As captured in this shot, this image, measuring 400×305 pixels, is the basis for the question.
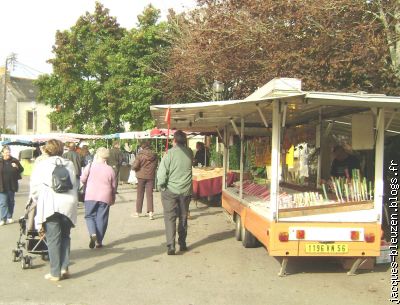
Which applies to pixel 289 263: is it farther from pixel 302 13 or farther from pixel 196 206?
pixel 196 206

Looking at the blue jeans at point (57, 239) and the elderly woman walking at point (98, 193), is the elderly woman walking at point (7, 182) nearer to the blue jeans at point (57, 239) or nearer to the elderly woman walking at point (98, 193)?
the elderly woman walking at point (98, 193)

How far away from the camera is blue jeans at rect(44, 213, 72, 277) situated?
6.32 m

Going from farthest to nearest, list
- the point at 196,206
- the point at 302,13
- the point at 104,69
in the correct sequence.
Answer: the point at 104,69, the point at 196,206, the point at 302,13

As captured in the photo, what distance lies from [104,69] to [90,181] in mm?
21860

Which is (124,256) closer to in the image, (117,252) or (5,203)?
(117,252)

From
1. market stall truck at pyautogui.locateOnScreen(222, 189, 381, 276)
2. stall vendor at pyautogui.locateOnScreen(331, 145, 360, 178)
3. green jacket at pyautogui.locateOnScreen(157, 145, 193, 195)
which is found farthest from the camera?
stall vendor at pyautogui.locateOnScreen(331, 145, 360, 178)

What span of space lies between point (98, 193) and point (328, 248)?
385 cm

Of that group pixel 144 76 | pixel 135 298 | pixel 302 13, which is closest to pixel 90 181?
pixel 135 298

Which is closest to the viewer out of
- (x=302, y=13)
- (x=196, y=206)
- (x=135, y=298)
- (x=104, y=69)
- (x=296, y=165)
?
(x=135, y=298)

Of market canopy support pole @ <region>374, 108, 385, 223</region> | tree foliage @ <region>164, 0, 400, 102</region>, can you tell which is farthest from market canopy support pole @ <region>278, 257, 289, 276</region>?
tree foliage @ <region>164, 0, 400, 102</region>

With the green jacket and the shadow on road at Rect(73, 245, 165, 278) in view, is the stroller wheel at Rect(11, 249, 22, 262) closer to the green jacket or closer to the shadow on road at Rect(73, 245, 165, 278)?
the shadow on road at Rect(73, 245, 165, 278)

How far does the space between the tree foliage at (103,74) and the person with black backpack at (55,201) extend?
19110 mm

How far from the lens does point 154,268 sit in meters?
7.34

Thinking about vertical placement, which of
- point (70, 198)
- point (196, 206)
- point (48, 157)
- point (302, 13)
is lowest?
point (196, 206)
